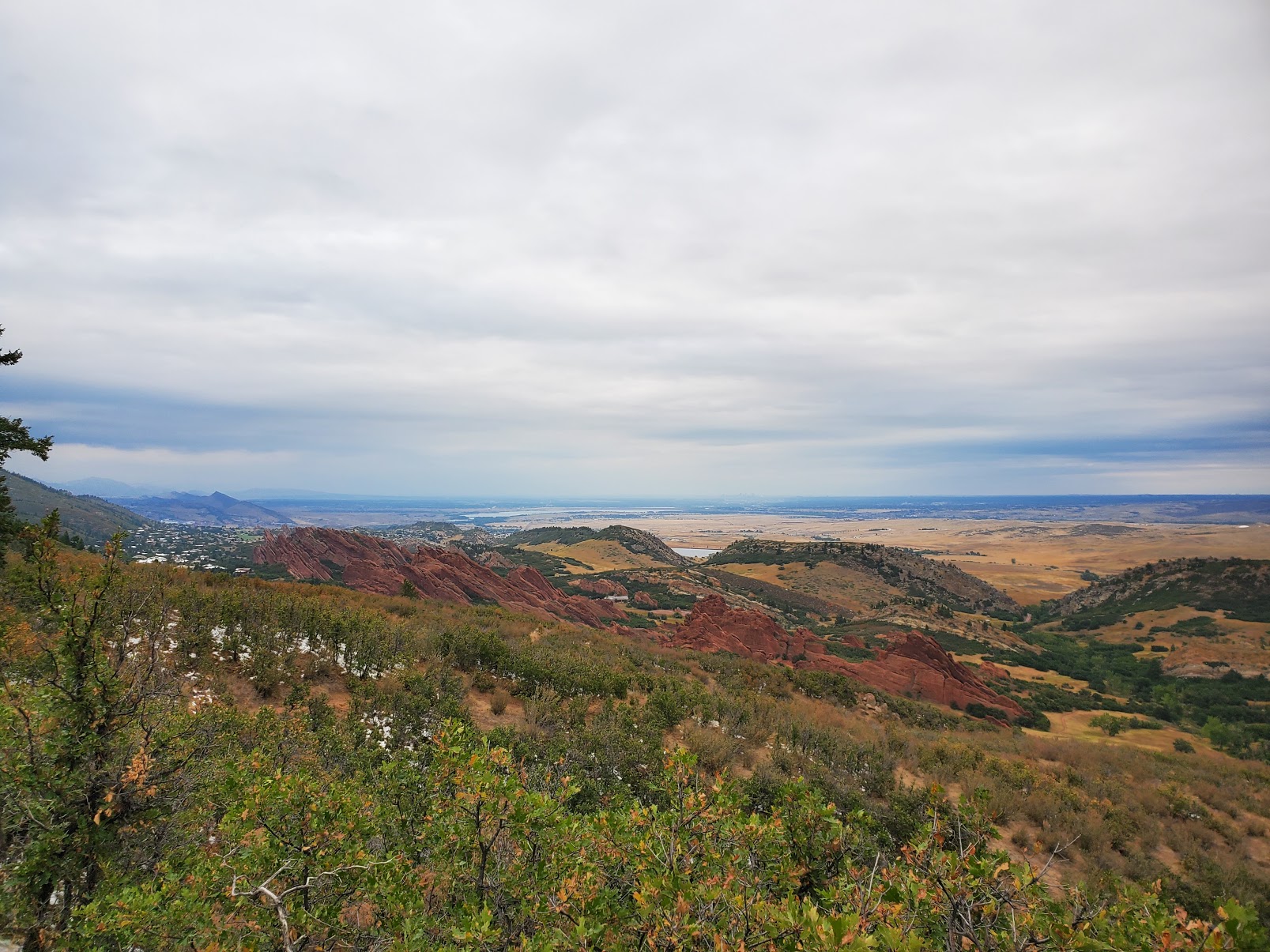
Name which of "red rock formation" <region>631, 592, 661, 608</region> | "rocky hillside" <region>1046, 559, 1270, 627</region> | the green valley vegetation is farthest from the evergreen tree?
"rocky hillside" <region>1046, 559, 1270, 627</region>

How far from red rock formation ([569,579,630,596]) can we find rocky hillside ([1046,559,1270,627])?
64664 mm

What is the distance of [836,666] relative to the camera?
111 ft

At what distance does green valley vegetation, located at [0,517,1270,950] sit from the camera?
12.1 ft

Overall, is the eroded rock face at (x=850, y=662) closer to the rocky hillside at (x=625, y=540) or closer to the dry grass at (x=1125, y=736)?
the dry grass at (x=1125, y=736)

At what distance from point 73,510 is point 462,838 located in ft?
663

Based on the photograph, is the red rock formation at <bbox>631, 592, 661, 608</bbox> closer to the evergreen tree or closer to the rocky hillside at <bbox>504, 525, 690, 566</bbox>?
the rocky hillside at <bbox>504, 525, 690, 566</bbox>

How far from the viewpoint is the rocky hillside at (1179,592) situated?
6512 cm

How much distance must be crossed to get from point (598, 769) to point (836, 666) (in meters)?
28.8

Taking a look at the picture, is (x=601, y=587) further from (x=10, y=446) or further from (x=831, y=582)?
(x=10, y=446)

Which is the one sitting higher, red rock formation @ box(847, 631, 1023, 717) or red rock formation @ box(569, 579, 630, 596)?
red rock formation @ box(847, 631, 1023, 717)

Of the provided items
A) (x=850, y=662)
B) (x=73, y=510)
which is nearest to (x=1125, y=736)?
(x=850, y=662)

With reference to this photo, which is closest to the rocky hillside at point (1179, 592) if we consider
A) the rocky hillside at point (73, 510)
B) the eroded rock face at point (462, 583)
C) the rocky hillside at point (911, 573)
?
the rocky hillside at point (911, 573)

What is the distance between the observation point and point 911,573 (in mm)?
91250

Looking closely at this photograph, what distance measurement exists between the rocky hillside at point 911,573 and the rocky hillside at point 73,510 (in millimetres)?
148041
